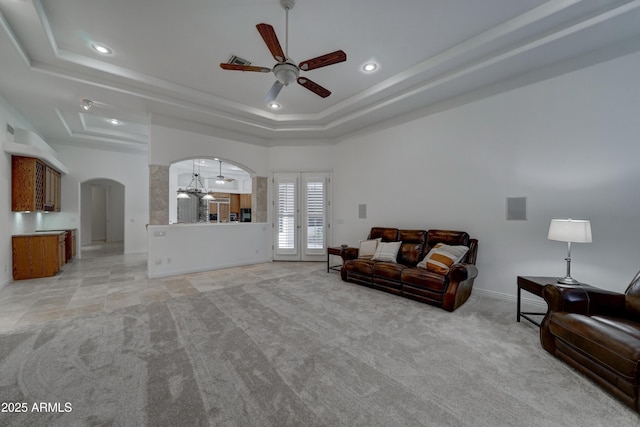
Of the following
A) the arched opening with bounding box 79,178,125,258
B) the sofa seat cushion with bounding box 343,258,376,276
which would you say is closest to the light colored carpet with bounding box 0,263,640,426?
the sofa seat cushion with bounding box 343,258,376,276

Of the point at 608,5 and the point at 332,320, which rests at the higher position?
the point at 608,5

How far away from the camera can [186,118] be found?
523 centimetres

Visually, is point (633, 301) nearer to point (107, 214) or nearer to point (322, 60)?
point (322, 60)

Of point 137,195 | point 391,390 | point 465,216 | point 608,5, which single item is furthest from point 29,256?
point 608,5

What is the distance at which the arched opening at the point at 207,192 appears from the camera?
8.35 m

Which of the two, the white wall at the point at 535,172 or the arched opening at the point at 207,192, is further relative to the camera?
the arched opening at the point at 207,192

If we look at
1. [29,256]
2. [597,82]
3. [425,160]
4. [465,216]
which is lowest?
[29,256]

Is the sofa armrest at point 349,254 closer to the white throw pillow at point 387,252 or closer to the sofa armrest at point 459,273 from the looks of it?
the white throw pillow at point 387,252

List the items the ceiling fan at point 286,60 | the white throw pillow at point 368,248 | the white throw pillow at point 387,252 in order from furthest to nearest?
the white throw pillow at point 368,248 → the white throw pillow at point 387,252 → the ceiling fan at point 286,60

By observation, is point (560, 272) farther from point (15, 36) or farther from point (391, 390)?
point (15, 36)

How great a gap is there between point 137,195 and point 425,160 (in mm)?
8507

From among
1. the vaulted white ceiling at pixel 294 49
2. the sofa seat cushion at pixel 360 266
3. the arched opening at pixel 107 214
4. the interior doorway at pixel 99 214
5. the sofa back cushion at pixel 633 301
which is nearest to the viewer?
the sofa back cushion at pixel 633 301

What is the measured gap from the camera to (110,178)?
761 cm

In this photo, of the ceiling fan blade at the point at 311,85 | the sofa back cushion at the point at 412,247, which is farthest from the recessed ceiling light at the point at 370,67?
the sofa back cushion at the point at 412,247
